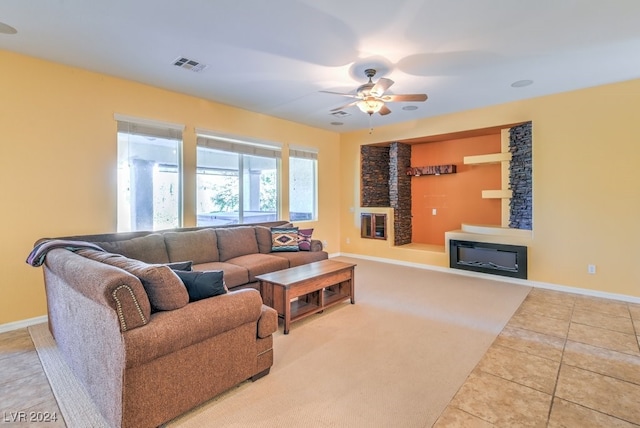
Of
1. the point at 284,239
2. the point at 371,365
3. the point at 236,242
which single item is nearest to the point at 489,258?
the point at 284,239

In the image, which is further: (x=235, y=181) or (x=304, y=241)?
(x=235, y=181)

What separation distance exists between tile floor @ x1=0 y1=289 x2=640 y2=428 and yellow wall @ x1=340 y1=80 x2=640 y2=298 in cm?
110

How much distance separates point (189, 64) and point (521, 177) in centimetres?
516

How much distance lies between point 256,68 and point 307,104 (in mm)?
1500

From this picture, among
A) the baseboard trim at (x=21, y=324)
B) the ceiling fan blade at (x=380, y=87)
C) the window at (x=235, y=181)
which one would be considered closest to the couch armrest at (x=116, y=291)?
the baseboard trim at (x=21, y=324)

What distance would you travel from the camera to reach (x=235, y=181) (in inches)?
212

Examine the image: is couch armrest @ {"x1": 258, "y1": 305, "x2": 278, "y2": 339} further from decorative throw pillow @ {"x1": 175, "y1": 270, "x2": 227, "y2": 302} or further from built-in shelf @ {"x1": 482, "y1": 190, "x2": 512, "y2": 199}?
built-in shelf @ {"x1": 482, "y1": 190, "x2": 512, "y2": 199}

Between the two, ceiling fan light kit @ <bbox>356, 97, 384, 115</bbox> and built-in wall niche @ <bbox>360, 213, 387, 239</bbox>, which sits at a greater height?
ceiling fan light kit @ <bbox>356, 97, 384, 115</bbox>

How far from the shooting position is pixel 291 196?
20.8ft

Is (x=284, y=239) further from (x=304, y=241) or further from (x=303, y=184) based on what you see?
(x=303, y=184)

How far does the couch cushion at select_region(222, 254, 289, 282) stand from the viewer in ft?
12.8

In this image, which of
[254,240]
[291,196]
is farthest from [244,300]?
[291,196]

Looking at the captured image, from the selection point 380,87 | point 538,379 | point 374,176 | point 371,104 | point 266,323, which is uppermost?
point 380,87

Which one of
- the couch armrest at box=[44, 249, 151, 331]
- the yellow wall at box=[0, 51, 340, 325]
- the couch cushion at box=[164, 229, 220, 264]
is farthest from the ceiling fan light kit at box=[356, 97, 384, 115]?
the couch armrest at box=[44, 249, 151, 331]
